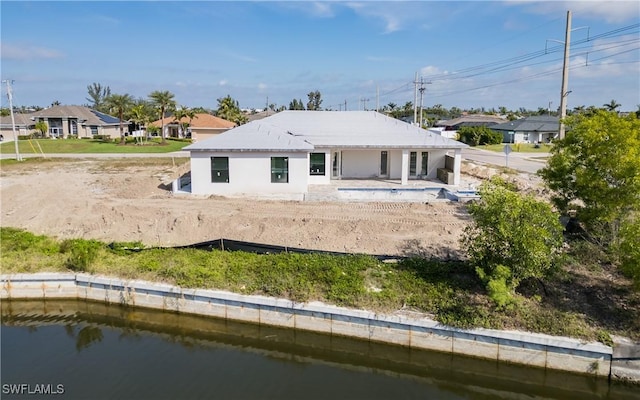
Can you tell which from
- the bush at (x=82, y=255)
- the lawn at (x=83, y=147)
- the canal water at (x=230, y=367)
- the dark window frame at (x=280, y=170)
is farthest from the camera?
the lawn at (x=83, y=147)

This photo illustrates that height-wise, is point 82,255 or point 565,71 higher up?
point 565,71

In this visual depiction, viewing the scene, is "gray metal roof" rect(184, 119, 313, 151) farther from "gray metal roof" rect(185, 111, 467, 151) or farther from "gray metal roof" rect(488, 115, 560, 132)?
"gray metal roof" rect(488, 115, 560, 132)

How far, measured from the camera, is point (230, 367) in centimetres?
1072

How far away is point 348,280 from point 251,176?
11236 mm

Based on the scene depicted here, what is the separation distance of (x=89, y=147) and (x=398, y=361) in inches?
1777

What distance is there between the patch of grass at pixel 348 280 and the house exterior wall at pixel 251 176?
23.9 feet

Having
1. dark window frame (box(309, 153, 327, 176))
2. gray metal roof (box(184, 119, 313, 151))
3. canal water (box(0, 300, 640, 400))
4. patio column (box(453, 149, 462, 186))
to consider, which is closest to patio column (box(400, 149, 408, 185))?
patio column (box(453, 149, 462, 186))

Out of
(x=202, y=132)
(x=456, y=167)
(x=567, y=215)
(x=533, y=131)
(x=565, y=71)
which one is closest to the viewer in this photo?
(x=567, y=215)

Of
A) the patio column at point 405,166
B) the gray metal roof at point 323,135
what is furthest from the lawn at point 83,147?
the patio column at point 405,166

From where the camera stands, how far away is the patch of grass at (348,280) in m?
11.1

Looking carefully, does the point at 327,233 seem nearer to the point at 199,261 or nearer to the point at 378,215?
the point at 378,215

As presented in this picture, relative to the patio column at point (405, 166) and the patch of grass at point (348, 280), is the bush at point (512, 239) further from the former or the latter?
the patio column at point (405, 166)

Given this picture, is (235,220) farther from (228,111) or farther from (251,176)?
(228,111)

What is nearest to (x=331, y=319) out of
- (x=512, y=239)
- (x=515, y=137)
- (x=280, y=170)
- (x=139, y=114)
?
(x=512, y=239)
